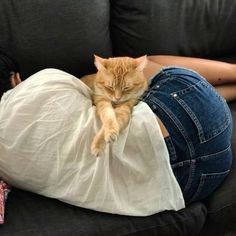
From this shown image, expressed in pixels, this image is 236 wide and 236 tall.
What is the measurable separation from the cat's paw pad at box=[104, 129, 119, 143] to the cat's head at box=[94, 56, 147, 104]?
27cm

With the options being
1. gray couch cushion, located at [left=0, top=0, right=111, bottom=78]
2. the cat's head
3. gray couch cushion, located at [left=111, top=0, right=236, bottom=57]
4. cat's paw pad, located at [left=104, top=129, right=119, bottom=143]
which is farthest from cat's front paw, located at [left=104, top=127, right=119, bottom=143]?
gray couch cushion, located at [left=111, top=0, right=236, bottom=57]

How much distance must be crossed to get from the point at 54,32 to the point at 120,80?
0.37 meters

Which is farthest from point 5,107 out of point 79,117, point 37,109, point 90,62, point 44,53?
point 90,62

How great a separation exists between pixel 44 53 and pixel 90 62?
0.64 ft

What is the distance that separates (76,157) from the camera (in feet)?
3.86

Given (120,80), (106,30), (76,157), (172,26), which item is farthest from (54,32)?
(76,157)

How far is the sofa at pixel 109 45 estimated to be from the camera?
1.18 metres

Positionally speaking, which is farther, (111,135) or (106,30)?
(106,30)

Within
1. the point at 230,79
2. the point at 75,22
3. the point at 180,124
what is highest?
the point at 75,22

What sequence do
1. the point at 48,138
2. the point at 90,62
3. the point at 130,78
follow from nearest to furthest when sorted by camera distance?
the point at 48,138 < the point at 130,78 < the point at 90,62

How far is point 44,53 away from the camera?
160cm

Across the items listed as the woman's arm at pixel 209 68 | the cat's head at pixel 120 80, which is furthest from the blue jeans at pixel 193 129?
the woman's arm at pixel 209 68

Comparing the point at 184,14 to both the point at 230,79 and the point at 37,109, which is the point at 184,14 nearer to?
the point at 230,79

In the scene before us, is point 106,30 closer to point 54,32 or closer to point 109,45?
point 109,45
